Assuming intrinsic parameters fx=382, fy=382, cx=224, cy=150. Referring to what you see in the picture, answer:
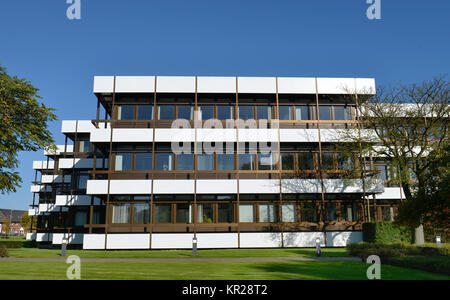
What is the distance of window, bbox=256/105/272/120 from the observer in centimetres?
3174

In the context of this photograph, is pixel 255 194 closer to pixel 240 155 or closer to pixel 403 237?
pixel 240 155

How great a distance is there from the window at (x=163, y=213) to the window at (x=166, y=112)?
715 cm

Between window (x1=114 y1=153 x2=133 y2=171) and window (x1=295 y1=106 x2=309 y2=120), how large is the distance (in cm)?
1407

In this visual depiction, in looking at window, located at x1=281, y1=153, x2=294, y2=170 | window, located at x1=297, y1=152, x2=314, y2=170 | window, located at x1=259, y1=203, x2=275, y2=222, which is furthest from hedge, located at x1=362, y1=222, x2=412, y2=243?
window, located at x1=281, y1=153, x2=294, y2=170

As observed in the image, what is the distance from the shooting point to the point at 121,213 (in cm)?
2977

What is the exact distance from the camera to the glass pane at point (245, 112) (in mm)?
31656

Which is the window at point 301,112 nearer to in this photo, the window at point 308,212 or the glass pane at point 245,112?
the glass pane at point 245,112

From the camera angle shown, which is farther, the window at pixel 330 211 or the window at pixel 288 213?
the window at pixel 330 211

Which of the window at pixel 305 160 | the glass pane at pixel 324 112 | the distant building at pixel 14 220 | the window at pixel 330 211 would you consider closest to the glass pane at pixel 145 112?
the window at pixel 305 160

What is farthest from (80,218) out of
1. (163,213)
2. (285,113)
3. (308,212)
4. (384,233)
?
(384,233)

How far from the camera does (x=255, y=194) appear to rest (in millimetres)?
30406

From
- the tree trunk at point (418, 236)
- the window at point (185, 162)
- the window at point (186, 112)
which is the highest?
the window at point (186, 112)

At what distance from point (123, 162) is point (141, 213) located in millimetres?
4306
